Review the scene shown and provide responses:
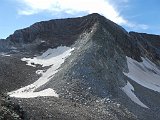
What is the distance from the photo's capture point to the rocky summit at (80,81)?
35978 mm

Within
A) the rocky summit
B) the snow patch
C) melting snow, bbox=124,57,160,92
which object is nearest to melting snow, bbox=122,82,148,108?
the rocky summit

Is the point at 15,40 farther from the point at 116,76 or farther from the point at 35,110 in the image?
the point at 35,110

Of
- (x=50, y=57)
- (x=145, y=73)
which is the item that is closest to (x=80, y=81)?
(x=145, y=73)

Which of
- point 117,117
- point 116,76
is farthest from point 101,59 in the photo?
point 117,117

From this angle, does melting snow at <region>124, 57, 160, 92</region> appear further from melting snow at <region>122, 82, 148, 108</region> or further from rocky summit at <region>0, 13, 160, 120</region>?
melting snow at <region>122, 82, 148, 108</region>

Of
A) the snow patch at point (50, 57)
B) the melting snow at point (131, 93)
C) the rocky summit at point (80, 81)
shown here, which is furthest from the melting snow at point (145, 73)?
the snow patch at point (50, 57)

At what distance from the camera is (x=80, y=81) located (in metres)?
49.0

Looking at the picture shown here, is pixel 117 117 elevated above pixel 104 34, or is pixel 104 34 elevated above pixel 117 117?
pixel 104 34

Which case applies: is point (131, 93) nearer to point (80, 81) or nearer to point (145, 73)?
point (80, 81)

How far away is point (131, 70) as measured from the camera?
254ft

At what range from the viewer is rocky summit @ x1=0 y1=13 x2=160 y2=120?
118 ft

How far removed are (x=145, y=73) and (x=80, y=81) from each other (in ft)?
124

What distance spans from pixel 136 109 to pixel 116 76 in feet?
36.2

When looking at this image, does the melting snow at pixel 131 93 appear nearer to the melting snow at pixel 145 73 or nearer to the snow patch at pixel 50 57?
the melting snow at pixel 145 73
